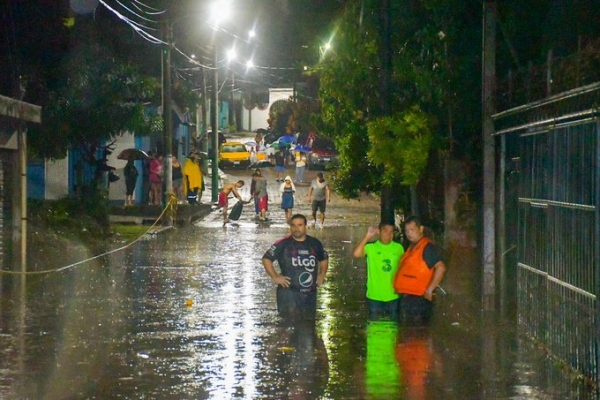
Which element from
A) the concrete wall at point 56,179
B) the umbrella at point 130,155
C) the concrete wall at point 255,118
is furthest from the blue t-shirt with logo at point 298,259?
the concrete wall at point 255,118

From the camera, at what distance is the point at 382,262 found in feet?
39.1

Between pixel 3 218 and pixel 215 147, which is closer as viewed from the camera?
pixel 3 218

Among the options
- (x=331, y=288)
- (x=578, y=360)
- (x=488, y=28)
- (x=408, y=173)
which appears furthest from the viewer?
(x=331, y=288)

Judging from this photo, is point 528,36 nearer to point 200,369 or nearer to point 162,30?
point 200,369

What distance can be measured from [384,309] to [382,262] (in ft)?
1.99

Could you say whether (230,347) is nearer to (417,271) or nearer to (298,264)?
(298,264)

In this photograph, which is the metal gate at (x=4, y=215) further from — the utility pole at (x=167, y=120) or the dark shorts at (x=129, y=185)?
the dark shorts at (x=129, y=185)

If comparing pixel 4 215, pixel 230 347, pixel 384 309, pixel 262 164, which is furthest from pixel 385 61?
pixel 262 164

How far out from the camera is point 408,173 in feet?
51.1

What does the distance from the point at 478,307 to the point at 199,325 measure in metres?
3.80

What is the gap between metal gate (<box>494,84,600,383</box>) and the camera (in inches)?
352

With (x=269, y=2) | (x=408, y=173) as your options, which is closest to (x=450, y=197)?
(x=408, y=173)

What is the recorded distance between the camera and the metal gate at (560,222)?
8.95 meters

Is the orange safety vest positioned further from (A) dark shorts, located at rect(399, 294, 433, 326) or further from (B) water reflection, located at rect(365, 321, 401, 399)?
(B) water reflection, located at rect(365, 321, 401, 399)
